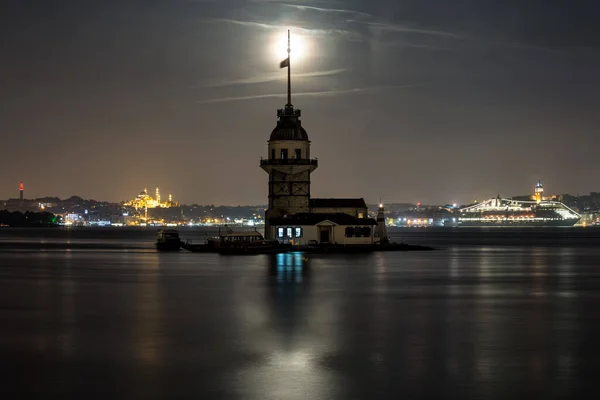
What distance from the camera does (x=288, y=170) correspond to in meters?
75.9

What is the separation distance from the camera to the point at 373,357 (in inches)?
806

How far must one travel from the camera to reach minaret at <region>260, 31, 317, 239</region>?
75.9 metres

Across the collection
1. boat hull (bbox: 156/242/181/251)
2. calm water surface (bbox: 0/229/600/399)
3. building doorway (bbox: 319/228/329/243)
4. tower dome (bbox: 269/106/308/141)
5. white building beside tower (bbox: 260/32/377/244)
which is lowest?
calm water surface (bbox: 0/229/600/399)

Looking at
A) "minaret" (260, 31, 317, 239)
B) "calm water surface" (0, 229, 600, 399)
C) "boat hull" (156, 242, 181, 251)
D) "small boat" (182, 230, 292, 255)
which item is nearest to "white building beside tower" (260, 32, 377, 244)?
"minaret" (260, 31, 317, 239)

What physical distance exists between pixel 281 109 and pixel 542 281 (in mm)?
38062

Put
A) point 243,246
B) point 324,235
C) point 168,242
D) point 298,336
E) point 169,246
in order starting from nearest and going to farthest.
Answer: point 298,336
point 243,246
point 324,235
point 169,246
point 168,242

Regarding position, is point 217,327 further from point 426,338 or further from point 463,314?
point 463,314

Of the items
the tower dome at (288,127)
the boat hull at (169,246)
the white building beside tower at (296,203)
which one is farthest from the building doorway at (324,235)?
the boat hull at (169,246)

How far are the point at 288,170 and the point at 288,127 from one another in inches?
160

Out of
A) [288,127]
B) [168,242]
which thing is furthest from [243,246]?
[168,242]

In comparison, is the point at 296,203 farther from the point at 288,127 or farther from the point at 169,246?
the point at 169,246

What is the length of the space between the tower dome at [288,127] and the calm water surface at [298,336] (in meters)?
30.9

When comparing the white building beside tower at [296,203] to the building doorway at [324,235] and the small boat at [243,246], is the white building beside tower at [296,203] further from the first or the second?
the small boat at [243,246]

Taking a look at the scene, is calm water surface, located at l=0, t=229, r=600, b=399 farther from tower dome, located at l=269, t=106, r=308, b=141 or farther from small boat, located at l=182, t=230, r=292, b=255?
tower dome, located at l=269, t=106, r=308, b=141
